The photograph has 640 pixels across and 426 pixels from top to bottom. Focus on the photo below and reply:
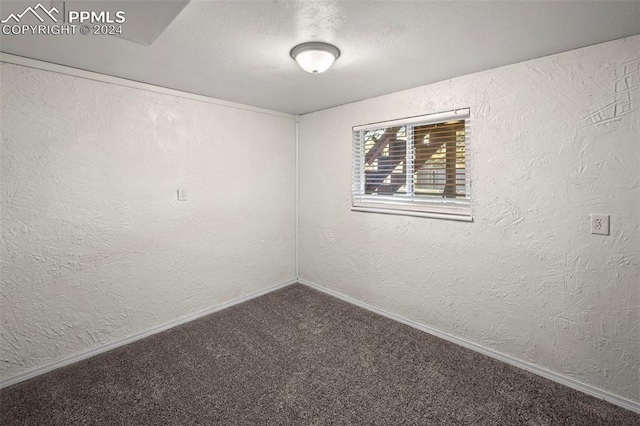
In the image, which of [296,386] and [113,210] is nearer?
[296,386]

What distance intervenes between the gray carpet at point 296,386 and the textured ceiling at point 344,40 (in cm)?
217

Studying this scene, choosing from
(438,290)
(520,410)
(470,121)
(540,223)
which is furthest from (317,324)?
(470,121)

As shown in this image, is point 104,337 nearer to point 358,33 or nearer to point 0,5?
point 0,5

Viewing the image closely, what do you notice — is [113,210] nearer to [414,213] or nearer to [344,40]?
[344,40]

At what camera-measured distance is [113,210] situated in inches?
94.3

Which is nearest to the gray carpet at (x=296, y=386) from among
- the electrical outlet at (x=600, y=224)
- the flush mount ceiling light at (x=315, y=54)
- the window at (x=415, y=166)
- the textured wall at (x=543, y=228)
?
the textured wall at (x=543, y=228)

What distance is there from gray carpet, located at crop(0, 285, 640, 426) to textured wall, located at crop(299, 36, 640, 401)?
0.97 feet

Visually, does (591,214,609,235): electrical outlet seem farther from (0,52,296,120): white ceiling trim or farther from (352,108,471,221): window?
(0,52,296,120): white ceiling trim

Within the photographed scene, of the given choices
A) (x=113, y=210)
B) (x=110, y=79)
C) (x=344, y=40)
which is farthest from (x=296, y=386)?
(x=110, y=79)

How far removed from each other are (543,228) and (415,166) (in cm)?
113

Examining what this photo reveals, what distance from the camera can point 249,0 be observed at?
4.47 ft

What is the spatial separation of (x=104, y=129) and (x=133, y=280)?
1247 mm

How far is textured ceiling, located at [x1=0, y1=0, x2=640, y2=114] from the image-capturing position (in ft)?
4.70

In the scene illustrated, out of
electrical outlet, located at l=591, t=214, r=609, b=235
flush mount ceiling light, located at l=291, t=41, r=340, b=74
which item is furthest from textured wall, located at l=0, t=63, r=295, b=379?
electrical outlet, located at l=591, t=214, r=609, b=235
